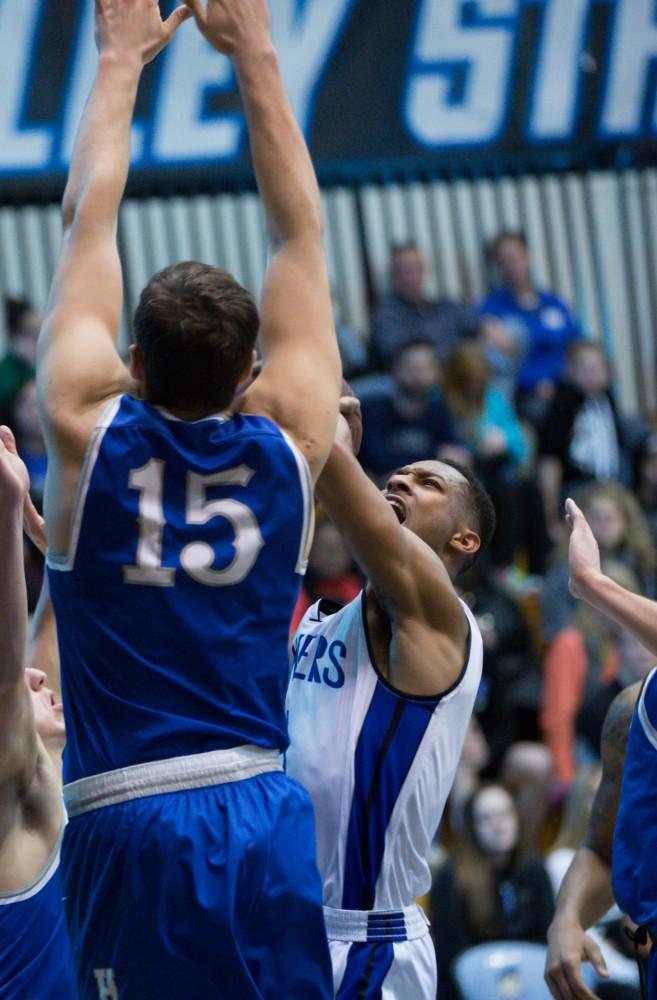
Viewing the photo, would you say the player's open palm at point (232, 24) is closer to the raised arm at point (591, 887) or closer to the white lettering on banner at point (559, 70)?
the raised arm at point (591, 887)

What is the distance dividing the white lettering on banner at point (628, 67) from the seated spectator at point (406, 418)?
12.7 ft

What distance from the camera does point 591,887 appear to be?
544cm

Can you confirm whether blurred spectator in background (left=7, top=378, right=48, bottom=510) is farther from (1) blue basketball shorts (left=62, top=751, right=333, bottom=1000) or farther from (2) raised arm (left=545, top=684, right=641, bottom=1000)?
(1) blue basketball shorts (left=62, top=751, right=333, bottom=1000)

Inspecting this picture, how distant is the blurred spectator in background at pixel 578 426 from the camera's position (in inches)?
509

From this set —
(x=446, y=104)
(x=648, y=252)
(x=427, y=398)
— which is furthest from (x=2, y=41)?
(x=648, y=252)

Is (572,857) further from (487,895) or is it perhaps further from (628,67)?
(628,67)

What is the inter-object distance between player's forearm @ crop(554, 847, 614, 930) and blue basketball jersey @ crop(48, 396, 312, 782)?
2.06 m

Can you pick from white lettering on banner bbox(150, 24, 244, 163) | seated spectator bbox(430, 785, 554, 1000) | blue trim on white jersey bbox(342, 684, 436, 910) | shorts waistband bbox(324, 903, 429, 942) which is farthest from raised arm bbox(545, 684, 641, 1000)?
white lettering on banner bbox(150, 24, 244, 163)

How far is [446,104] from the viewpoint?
46.2ft

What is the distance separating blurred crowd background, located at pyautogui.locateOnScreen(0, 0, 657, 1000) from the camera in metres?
9.68

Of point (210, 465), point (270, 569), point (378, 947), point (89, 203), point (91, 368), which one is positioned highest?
point (89, 203)

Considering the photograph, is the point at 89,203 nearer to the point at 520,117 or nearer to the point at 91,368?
the point at 91,368

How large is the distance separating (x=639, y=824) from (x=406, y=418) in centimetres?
699

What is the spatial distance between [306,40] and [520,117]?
2.00 m
